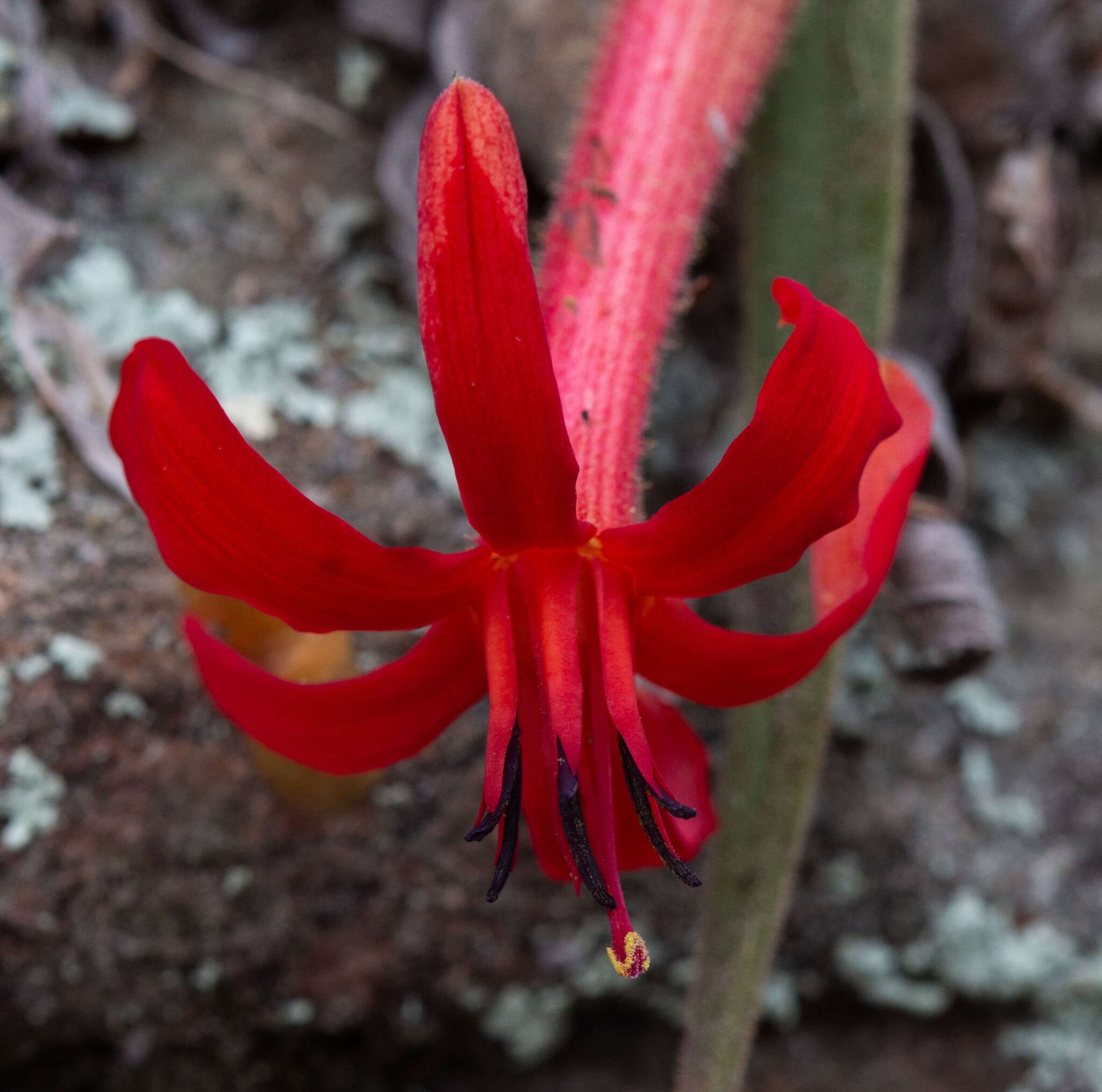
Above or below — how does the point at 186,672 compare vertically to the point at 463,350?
below

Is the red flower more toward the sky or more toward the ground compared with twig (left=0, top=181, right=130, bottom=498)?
more toward the sky

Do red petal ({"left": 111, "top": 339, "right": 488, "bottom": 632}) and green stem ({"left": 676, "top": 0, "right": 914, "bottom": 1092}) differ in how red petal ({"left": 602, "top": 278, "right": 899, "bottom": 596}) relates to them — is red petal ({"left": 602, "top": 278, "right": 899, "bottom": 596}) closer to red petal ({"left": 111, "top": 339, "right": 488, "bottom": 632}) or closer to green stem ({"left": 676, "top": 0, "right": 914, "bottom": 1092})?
red petal ({"left": 111, "top": 339, "right": 488, "bottom": 632})

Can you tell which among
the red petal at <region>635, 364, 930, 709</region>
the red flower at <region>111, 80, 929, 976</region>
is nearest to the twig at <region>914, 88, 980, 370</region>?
the red petal at <region>635, 364, 930, 709</region>

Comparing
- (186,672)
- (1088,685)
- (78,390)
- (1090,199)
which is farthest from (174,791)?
(1090,199)

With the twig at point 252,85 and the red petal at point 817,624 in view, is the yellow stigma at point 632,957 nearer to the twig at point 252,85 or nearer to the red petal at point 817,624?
the red petal at point 817,624

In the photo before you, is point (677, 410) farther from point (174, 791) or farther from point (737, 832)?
point (174, 791)

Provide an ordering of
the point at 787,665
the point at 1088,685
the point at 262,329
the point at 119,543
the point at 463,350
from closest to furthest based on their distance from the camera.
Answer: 1. the point at 463,350
2. the point at 787,665
3. the point at 119,543
4. the point at 262,329
5. the point at 1088,685

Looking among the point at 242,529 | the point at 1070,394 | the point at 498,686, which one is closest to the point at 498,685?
the point at 498,686
